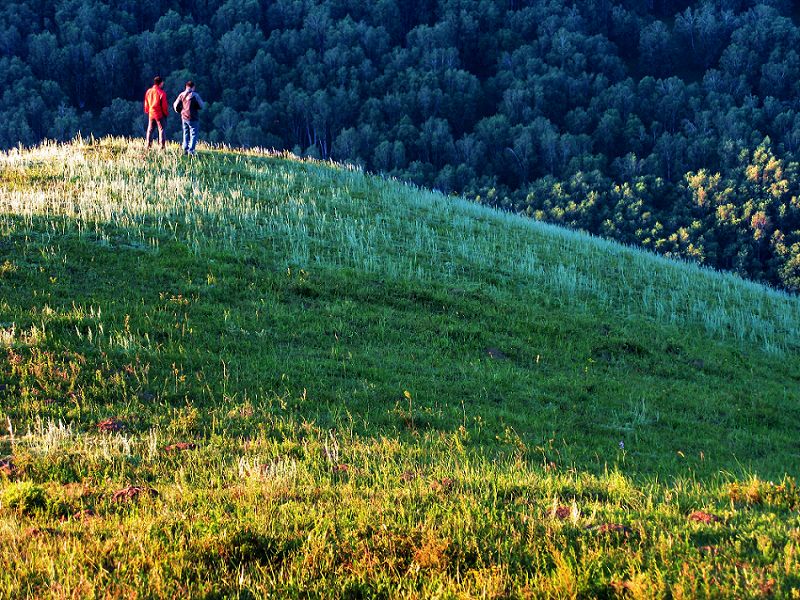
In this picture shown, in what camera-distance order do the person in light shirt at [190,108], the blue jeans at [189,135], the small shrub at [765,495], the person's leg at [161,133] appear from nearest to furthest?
the small shrub at [765,495] → the person in light shirt at [190,108] → the person's leg at [161,133] → the blue jeans at [189,135]

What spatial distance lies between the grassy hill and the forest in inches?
2295

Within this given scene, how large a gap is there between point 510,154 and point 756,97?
38.4m

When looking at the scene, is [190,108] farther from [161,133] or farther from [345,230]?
[345,230]

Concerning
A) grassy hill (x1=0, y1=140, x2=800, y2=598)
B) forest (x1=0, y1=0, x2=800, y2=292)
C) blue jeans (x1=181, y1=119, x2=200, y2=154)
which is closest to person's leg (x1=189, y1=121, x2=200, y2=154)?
blue jeans (x1=181, y1=119, x2=200, y2=154)

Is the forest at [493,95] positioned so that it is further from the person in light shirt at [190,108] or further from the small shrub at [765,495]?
the small shrub at [765,495]

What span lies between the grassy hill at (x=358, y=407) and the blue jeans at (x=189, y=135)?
270 cm

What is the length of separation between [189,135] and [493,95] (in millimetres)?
109877

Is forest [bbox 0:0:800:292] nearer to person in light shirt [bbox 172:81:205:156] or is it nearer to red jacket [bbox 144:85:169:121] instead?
person in light shirt [bbox 172:81:205:156]

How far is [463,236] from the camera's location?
22000 mm

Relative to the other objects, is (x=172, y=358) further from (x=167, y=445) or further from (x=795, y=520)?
(x=795, y=520)

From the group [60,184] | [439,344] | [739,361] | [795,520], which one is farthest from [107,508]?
[60,184]

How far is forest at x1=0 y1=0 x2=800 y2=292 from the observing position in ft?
278

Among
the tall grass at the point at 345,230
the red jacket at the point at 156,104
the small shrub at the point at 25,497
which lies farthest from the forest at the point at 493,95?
the small shrub at the point at 25,497

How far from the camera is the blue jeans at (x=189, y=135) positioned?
2436 cm
